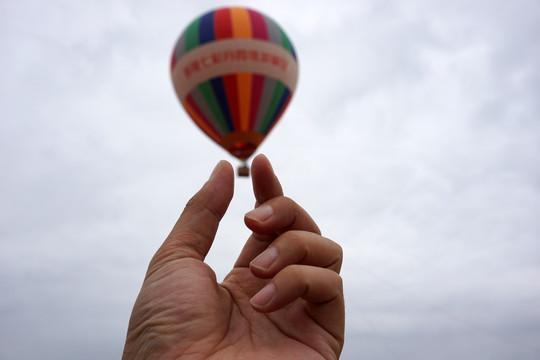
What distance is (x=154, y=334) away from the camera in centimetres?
334

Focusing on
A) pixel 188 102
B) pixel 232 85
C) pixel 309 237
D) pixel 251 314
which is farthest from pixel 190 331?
pixel 188 102

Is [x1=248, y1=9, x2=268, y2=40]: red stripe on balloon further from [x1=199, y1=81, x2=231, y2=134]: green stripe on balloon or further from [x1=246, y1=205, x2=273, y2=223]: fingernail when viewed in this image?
[x1=246, y1=205, x2=273, y2=223]: fingernail

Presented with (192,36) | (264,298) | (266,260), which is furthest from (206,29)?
(264,298)

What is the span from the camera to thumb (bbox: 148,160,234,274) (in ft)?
12.0

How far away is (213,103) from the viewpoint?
19.4m

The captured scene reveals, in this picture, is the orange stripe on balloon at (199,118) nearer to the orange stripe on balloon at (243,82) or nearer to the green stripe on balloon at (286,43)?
the orange stripe on balloon at (243,82)

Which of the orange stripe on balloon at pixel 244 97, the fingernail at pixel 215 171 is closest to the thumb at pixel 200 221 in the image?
the fingernail at pixel 215 171

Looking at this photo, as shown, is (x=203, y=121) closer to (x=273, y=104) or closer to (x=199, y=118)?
(x=199, y=118)

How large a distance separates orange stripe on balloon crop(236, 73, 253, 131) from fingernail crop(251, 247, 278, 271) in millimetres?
16046

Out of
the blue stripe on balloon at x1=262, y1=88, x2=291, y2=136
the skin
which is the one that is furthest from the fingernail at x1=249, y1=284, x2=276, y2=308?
the blue stripe on balloon at x1=262, y1=88, x2=291, y2=136

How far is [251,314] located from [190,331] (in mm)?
515

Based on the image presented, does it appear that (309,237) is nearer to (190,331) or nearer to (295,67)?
(190,331)

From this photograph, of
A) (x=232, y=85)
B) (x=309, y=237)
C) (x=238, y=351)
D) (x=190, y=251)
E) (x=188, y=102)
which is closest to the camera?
(x=238, y=351)

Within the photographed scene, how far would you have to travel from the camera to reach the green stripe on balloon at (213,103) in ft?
63.1
